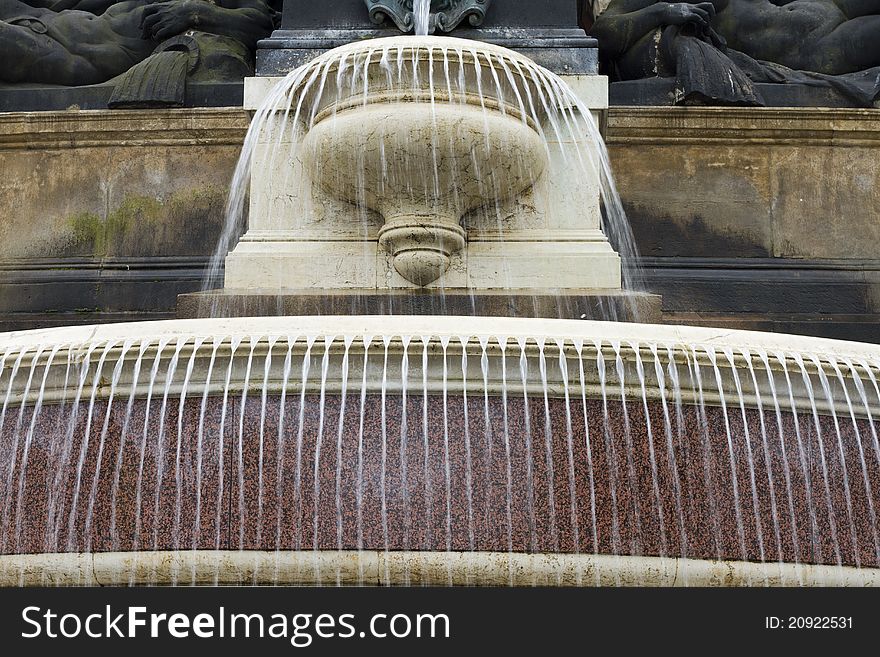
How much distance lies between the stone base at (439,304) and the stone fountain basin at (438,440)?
1.57 meters

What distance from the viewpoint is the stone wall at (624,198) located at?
9.39 meters

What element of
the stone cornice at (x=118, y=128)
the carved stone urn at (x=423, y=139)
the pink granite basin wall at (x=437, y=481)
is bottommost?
the pink granite basin wall at (x=437, y=481)

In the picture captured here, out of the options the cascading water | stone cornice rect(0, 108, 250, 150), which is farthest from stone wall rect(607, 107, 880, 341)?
stone cornice rect(0, 108, 250, 150)

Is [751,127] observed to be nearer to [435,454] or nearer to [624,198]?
[624,198]

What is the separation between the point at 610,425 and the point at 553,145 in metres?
3.07

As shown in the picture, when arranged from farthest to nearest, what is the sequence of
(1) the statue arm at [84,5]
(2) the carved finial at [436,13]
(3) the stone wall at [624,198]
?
(1) the statue arm at [84,5] < (3) the stone wall at [624,198] < (2) the carved finial at [436,13]

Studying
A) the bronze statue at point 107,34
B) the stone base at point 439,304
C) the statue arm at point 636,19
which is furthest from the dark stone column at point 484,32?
the bronze statue at point 107,34

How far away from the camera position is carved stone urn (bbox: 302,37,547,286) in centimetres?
713

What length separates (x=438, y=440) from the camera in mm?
5090

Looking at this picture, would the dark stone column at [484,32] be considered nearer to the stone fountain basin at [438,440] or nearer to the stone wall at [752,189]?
the stone wall at [752,189]

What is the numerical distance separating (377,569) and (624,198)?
5.40m

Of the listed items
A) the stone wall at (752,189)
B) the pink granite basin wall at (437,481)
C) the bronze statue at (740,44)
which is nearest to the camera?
the pink granite basin wall at (437,481)

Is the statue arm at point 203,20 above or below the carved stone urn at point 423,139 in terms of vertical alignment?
above
